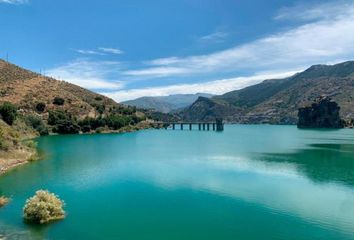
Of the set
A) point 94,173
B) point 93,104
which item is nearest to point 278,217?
point 94,173

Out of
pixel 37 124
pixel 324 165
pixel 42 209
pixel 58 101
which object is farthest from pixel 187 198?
pixel 58 101

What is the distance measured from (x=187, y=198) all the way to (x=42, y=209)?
17097mm

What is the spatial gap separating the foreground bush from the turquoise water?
0.99m

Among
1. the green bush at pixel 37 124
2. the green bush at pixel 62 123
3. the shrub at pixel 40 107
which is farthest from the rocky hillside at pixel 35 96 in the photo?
the green bush at pixel 37 124

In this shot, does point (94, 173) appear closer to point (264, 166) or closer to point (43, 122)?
point (264, 166)

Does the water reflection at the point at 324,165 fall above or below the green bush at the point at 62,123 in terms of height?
below

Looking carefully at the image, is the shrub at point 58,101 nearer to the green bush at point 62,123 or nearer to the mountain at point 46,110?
the mountain at point 46,110

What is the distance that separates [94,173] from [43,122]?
99.0m

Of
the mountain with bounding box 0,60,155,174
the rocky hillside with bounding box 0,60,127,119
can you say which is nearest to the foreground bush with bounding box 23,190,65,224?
the mountain with bounding box 0,60,155,174

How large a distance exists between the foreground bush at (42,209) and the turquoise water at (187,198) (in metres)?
0.99

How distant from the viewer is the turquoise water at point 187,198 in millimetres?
33219

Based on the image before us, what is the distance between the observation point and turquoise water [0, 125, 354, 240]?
33219 mm

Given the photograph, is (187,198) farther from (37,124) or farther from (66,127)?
(66,127)

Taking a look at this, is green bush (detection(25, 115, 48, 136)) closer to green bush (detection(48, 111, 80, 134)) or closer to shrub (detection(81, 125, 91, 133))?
green bush (detection(48, 111, 80, 134))
